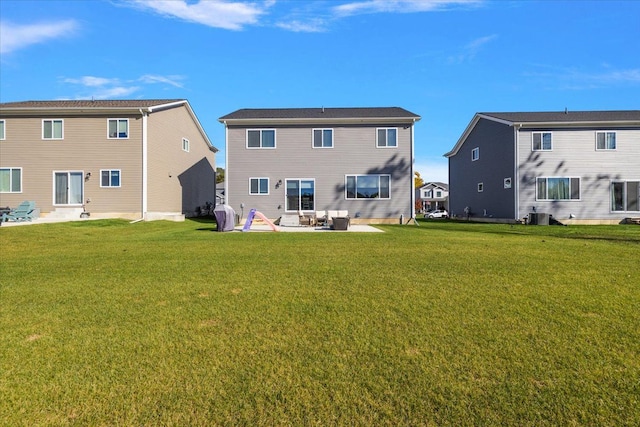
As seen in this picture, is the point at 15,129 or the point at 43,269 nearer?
the point at 43,269

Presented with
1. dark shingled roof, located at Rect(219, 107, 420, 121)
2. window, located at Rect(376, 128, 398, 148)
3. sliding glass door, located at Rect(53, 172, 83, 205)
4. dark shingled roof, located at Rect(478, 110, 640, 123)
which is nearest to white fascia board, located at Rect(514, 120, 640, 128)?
dark shingled roof, located at Rect(478, 110, 640, 123)

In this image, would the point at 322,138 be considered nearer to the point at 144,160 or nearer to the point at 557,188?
the point at 144,160

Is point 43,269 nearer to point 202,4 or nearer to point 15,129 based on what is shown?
point 202,4

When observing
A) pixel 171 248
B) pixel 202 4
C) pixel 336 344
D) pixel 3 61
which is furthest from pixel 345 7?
pixel 3 61

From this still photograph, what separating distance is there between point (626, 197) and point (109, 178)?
28857 millimetres

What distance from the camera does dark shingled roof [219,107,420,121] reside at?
20.2m

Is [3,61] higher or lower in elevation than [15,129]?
higher

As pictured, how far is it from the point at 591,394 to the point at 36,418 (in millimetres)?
3706

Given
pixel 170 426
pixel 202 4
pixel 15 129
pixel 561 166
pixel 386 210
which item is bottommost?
pixel 170 426

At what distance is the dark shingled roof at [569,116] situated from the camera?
2023cm

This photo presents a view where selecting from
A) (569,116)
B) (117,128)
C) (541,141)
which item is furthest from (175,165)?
(569,116)

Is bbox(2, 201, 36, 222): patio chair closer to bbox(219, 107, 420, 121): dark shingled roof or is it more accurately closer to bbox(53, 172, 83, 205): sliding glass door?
bbox(53, 172, 83, 205): sliding glass door

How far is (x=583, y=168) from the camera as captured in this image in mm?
20281

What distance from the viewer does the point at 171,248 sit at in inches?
345
